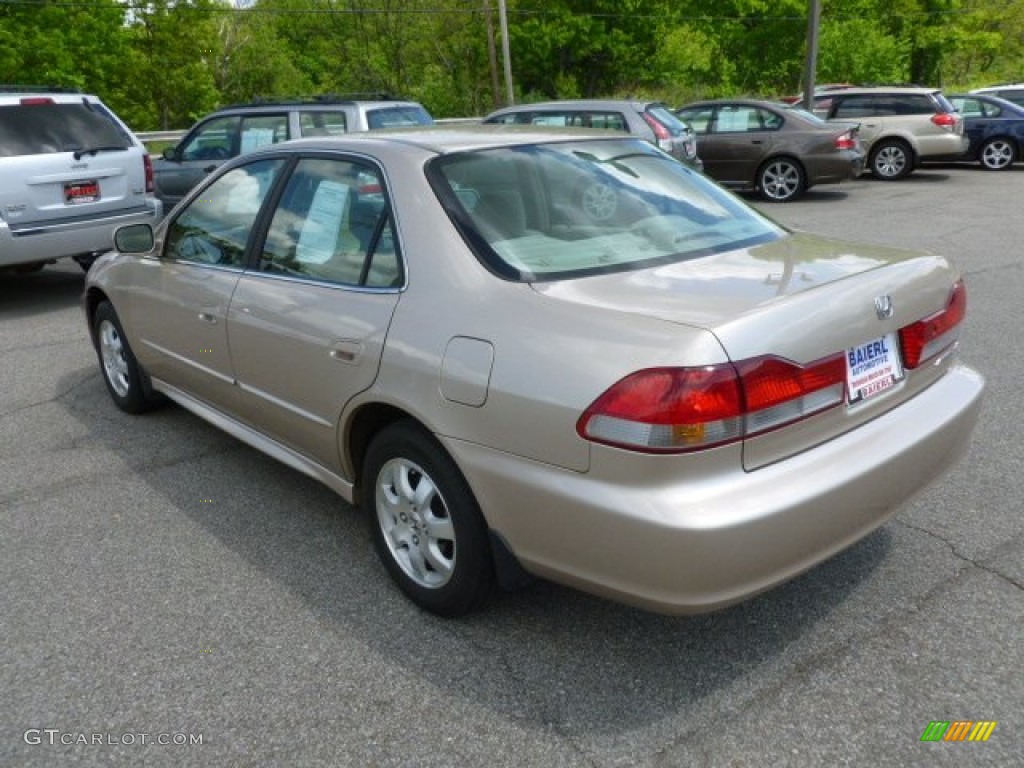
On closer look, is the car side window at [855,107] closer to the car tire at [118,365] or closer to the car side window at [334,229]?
the car tire at [118,365]

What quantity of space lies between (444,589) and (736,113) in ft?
44.9

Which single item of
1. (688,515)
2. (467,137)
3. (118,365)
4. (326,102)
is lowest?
(118,365)

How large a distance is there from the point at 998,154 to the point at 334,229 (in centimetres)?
1813

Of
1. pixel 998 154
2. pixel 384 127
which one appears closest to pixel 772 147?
pixel 998 154

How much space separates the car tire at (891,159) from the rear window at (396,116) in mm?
10271

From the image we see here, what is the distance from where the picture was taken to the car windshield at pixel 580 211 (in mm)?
Answer: 3006

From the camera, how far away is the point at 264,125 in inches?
416

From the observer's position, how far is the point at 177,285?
4.33m

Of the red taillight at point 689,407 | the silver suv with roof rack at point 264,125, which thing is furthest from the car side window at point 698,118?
the red taillight at point 689,407

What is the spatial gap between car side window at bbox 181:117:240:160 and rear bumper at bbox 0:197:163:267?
2.71m

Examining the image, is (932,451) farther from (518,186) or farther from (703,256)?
(518,186)

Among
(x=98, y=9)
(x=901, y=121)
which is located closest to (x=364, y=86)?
(x=98, y=9)

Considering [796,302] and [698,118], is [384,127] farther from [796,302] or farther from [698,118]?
[698,118]

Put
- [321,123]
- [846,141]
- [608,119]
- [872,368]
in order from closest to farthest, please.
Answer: [872,368]
[321,123]
[608,119]
[846,141]
